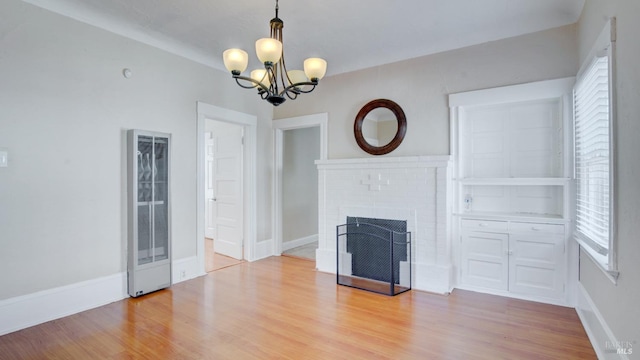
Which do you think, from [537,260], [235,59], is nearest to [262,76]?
[235,59]

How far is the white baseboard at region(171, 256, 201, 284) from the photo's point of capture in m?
3.74

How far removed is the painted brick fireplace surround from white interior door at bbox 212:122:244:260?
1.30 m

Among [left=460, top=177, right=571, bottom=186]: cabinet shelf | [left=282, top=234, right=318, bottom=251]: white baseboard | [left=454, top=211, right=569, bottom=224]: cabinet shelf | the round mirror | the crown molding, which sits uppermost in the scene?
the crown molding

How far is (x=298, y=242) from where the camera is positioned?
18.9 ft

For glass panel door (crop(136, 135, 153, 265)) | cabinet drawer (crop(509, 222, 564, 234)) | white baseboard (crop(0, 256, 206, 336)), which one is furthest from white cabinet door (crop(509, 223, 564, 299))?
white baseboard (crop(0, 256, 206, 336))

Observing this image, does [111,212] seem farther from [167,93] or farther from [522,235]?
[522,235]

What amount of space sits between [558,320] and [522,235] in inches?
31.7

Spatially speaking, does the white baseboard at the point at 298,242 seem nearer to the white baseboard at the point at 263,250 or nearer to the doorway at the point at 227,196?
the white baseboard at the point at 263,250

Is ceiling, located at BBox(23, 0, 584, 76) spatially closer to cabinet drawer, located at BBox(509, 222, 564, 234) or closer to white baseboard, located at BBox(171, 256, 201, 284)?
cabinet drawer, located at BBox(509, 222, 564, 234)

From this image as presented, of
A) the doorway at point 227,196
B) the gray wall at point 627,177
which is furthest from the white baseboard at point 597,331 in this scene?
the doorway at point 227,196

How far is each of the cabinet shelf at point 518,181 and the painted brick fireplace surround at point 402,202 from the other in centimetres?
25

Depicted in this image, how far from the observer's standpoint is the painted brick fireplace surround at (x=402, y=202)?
11.6 ft

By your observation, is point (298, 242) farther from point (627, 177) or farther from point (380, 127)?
point (627, 177)

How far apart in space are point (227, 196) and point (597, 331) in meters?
4.48
